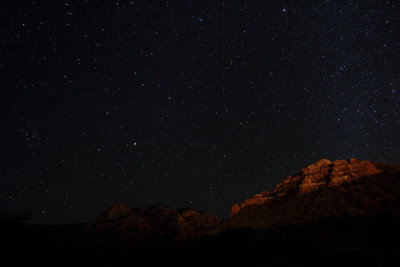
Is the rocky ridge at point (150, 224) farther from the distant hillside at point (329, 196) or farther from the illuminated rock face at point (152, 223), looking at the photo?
the distant hillside at point (329, 196)

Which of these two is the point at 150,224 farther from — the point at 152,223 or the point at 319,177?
the point at 319,177

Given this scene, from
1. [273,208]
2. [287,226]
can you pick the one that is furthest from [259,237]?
[273,208]

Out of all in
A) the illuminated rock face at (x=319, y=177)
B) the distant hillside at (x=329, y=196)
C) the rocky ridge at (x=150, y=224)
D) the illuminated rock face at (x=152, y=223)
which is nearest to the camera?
the distant hillside at (x=329, y=196)

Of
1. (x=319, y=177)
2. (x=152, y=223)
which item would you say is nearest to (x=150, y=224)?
(x=152, y=223)

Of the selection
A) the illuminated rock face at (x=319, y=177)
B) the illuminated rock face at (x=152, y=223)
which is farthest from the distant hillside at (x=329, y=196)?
the illuminated rock face at (x=152, y=223)

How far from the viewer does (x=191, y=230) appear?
60.4 m

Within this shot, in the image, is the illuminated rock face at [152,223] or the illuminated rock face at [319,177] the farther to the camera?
the illuminated rock face at [152,223]

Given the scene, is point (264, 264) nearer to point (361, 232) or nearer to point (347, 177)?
point (361, 232)

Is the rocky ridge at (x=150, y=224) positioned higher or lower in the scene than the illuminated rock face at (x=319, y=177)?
lower

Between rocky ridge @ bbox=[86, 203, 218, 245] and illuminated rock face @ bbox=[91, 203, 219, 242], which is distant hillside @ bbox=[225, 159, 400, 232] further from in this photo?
illuminated rock face @ bbox=[91, 203, 219, 242]

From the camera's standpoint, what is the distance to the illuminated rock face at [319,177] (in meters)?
48.2

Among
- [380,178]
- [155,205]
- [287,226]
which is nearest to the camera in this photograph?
[287,226]

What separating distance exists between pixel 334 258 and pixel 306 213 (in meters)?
38.8

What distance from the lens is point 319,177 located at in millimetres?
53500
